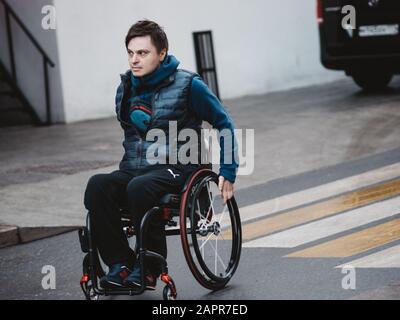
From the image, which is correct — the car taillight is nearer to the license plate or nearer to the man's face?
the license plate

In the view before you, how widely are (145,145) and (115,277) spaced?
81 centimetres

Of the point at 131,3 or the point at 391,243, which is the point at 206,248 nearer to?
the point at 391,243

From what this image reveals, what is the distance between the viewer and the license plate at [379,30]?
15445 millimetres

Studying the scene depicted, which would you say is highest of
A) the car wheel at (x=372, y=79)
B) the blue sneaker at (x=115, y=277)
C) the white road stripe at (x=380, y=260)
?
the blue sneaker at (x=115, y=277)

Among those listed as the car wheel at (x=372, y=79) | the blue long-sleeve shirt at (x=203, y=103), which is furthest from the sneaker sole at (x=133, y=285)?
the car wheel at (x=372, y=79)

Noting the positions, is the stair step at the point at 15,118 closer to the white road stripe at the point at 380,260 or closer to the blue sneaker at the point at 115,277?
the white road stripe at the point at 380,260

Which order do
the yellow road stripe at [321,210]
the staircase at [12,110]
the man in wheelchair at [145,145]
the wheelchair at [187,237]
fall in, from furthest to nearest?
the staircase at [12,110], the yellow road stripe at [321,210], the man in wheelchair at [145,145], the wheelchair at [187,237]

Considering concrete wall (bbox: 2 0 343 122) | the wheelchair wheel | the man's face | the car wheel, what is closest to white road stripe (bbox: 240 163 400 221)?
the wheelchair wheel

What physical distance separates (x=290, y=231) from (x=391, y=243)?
3.23 feet

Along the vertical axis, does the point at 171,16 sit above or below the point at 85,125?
Answer: above

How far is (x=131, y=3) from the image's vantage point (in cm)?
1648

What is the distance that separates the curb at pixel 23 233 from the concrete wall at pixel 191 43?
21.0 ft
